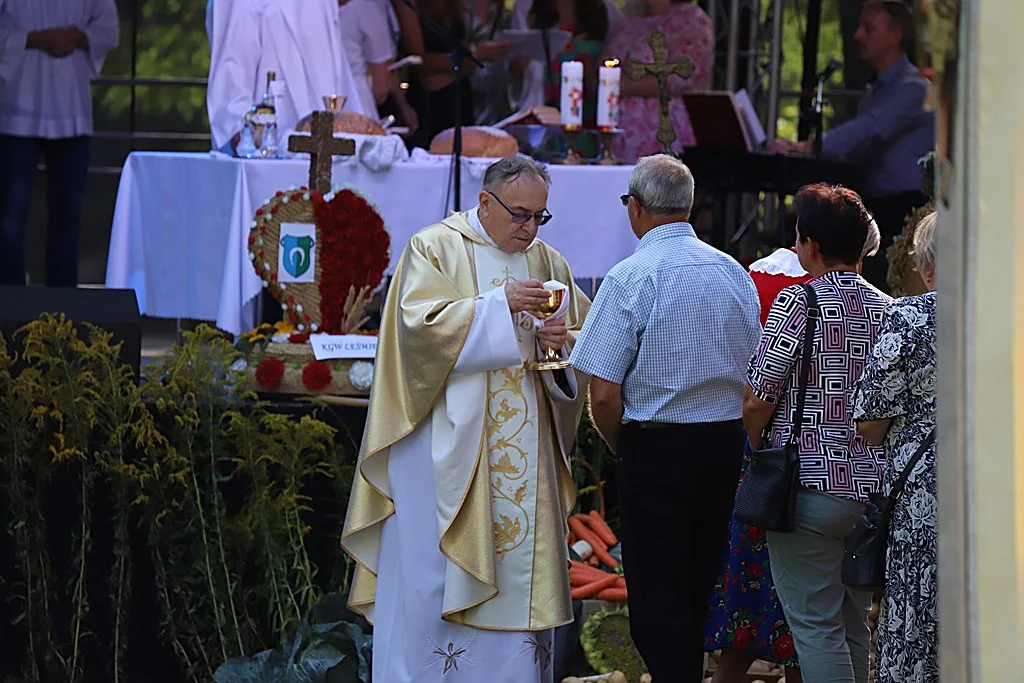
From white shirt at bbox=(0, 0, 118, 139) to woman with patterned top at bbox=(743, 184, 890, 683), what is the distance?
454 centimetres

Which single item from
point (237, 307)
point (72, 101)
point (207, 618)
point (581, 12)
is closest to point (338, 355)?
point (237, 307)

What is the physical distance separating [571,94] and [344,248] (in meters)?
1.43

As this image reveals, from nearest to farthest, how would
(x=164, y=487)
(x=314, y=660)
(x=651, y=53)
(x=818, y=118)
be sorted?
(x=314, y=660) < (x=164, y=487) < (x=818, y=118) < (x=651, y=53)

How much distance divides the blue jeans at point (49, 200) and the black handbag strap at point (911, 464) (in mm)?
5021

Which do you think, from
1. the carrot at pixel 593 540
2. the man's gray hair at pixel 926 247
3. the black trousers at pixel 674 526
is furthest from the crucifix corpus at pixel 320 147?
the man's gray hair at pixel 926 247

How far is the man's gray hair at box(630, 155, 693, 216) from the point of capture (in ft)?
13.1

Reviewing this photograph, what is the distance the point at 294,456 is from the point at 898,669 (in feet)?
8.14

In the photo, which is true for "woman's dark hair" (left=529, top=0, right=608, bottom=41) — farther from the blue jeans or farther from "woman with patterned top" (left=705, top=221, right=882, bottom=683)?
"woman with patterned top" (left=705, top=221, right=882, bottom=683)

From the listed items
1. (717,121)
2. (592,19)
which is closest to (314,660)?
(717,121)

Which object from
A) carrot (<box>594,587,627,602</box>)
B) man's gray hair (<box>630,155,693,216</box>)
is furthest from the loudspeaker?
man's gray hair (<box>630,155,693,216</box>)

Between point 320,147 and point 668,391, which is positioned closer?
point 668,391

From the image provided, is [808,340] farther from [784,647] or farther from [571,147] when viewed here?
[571,147]

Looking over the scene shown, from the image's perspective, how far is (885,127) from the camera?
27.1 feet

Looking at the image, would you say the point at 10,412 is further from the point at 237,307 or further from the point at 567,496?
the point at 567,496
